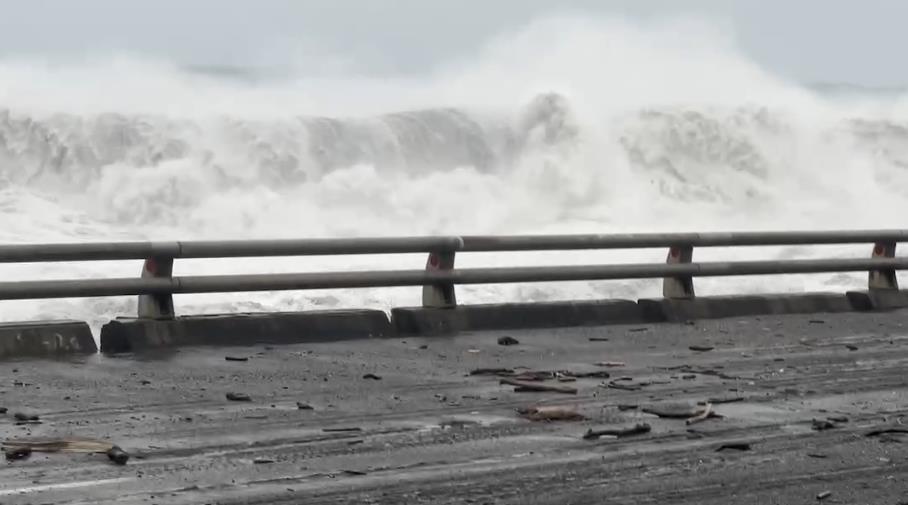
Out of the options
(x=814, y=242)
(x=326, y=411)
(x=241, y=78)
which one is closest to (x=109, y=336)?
(x=326, y=411)

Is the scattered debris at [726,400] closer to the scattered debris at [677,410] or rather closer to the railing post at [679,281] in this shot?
the scattered debris at [677,410]

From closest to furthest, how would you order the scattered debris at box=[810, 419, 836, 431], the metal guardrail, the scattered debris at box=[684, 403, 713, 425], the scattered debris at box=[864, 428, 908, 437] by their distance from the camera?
the scattered debris at box=[864, 428, 908, 437], the scattered debris at box=[810, 419, 836, 431], the scattered debris at box=[684, 403, 713, 425], the metal guardrail

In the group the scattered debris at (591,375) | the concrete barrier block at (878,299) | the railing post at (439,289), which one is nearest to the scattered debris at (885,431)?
the scattered debris at (591,375)

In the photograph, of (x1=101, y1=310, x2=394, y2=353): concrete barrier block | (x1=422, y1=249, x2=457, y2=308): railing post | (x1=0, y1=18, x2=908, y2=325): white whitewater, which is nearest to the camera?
(x1=101, y1=310, x2=394, y2=353): concrete barrier block

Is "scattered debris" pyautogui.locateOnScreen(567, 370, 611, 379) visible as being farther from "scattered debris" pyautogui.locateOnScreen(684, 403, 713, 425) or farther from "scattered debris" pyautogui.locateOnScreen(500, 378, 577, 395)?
"scattered debris" pyautogui.locateOnScreen(684, 403, 713, 425)

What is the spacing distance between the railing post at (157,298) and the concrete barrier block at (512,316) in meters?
2.24

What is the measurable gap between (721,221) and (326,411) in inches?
1408

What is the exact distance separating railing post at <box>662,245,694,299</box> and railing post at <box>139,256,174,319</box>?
554 centimetres

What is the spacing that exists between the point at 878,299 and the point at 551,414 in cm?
968

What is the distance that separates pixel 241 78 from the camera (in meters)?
54.8

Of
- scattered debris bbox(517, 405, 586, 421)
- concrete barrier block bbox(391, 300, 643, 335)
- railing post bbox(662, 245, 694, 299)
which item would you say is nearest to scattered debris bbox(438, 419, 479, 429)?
scattered debris bbox(517, 405, 586, 421)

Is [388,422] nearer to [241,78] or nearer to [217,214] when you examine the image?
[217,214]

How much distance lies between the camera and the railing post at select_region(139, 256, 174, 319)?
14.1m

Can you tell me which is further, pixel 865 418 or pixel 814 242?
pixel 814 242
